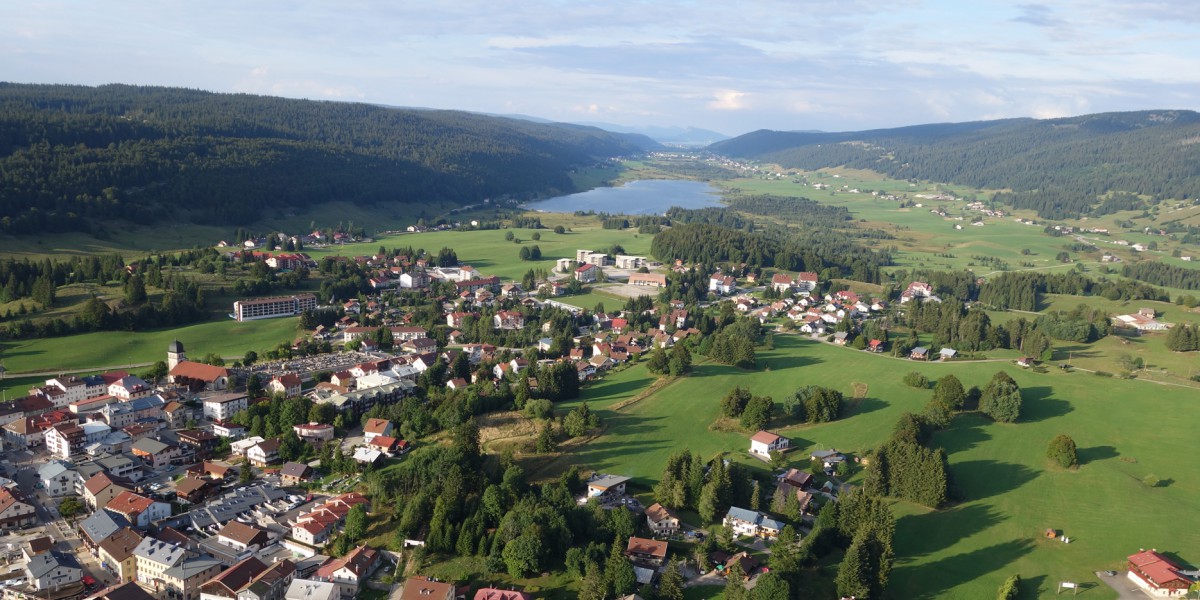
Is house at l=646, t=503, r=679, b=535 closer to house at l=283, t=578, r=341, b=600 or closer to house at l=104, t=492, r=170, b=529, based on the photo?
house at l=283, t=578, r=341, b=600

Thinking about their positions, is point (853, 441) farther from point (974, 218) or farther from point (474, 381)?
point (974, 218)

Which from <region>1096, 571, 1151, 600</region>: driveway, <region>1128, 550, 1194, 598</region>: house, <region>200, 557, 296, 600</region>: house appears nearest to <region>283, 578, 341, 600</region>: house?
<region>200, 557, 296, 600</region>: house

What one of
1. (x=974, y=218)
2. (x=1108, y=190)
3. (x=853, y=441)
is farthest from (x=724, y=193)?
(x=853, y=441)

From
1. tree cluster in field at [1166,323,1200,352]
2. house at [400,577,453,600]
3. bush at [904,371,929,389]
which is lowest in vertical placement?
house at [400,577,453,600]

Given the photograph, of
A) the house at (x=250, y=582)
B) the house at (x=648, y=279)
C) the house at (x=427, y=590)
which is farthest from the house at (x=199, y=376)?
the house at (x=648, y=279)

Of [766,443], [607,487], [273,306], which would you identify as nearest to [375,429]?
[607,487]

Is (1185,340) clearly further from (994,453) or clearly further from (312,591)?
(312,591)
